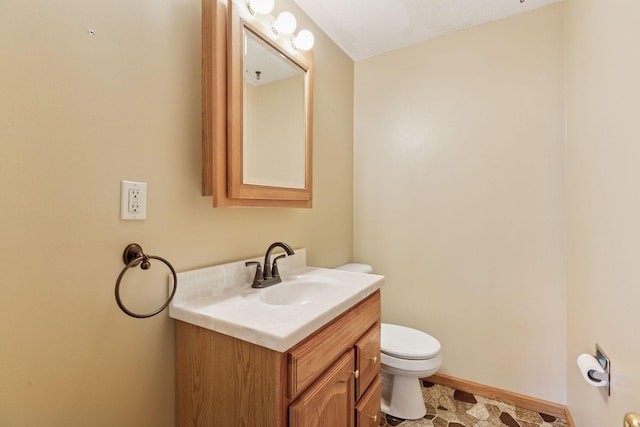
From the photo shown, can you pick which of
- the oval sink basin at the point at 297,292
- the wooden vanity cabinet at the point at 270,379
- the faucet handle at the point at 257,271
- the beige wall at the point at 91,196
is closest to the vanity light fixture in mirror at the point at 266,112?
the beige wall at the point at 91,196

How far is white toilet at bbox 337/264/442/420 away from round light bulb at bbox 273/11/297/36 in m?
1.70

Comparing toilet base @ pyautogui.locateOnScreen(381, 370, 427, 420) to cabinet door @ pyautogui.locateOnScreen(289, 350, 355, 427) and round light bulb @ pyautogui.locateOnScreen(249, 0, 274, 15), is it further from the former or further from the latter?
round light bulb @ pyautogui.locateOnScreen(249, 0, 274, 15)

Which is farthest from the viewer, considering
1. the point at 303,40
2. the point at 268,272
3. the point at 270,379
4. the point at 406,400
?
the point at 406,400

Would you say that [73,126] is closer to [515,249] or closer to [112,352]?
[112,352]

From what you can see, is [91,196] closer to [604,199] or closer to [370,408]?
[370,408]

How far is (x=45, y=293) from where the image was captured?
Result: 27.6 inches

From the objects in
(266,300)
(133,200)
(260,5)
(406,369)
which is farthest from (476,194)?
(133,200)

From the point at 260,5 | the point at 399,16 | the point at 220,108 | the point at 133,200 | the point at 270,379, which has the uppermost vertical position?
the point at 399,16

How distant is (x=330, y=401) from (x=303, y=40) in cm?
155

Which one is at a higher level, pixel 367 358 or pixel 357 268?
pixel 357 268

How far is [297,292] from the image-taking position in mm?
1290

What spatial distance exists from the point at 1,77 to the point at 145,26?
0.42m

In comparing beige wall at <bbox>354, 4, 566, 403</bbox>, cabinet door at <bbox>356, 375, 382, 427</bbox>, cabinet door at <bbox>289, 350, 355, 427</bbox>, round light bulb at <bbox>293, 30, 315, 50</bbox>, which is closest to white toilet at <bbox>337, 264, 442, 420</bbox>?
cabinet door at <bbox>356, 375, 382, 427</bbox>

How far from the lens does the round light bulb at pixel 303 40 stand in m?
1.40
